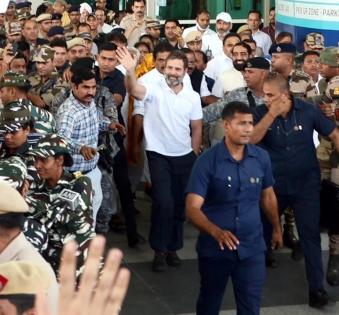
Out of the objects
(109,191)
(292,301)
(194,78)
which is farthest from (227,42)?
(292,301)

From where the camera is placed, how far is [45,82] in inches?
361

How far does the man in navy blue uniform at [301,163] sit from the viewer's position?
7.24 m

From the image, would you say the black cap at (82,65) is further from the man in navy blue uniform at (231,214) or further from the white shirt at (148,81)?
the man in navy blue uniform at (231,214)

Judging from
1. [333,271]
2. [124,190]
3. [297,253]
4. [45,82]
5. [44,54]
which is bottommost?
[297,253]

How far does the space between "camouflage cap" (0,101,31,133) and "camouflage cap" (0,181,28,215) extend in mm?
2420

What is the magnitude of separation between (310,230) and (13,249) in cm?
373

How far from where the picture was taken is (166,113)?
8141mm

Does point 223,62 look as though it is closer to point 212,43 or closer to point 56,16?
point 212,43

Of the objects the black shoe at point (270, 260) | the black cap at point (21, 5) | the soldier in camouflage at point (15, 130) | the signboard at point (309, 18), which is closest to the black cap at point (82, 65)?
the soldier in camouflage at point (15, 130)

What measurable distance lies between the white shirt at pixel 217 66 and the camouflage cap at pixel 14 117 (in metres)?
5.04

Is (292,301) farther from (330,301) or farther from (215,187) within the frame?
(215,187)

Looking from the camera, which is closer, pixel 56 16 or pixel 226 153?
pixel 226 153

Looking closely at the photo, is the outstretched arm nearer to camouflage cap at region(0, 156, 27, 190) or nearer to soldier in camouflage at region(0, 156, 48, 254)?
soldier in camouflage at region(0, 156, 48, 254)

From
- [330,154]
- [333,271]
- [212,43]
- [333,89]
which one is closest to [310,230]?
[333,271]
